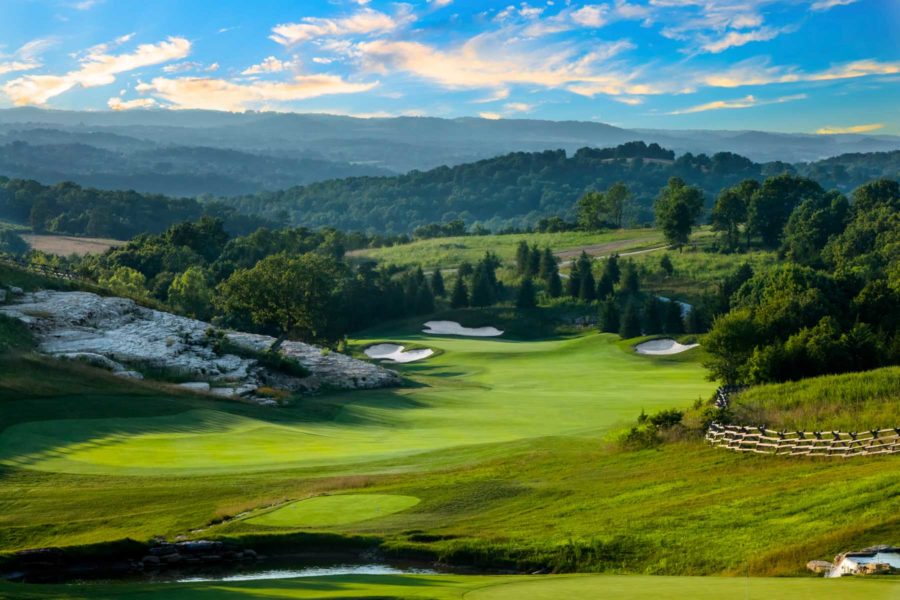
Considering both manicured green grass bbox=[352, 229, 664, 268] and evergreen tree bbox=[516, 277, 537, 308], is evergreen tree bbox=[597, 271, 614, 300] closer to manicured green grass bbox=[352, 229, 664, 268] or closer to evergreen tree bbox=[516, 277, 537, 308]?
evergreen tree bbox=[516, 277, 537, 308]

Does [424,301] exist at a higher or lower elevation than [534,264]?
lower

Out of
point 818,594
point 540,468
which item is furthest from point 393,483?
point 818,594

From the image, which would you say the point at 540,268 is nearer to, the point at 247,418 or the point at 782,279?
the point at 782,279

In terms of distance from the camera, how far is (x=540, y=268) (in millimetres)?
129625

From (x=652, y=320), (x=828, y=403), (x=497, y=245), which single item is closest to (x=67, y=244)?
(x=497, y=245)

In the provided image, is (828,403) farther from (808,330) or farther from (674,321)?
(674,321)

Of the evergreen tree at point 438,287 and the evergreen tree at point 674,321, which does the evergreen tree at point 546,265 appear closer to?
the evergreen tree at point 438,287

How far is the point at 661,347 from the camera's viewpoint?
79125 mm

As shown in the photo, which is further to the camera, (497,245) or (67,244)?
(497,245)

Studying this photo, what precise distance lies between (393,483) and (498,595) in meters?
13.2

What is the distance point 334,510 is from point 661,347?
2188 inches

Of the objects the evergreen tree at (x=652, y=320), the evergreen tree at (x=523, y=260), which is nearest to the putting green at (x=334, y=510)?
the evergreen tree at (x=652, y=320)

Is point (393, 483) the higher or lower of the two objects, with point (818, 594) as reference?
lower

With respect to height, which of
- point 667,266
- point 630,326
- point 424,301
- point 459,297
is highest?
point 667,266
